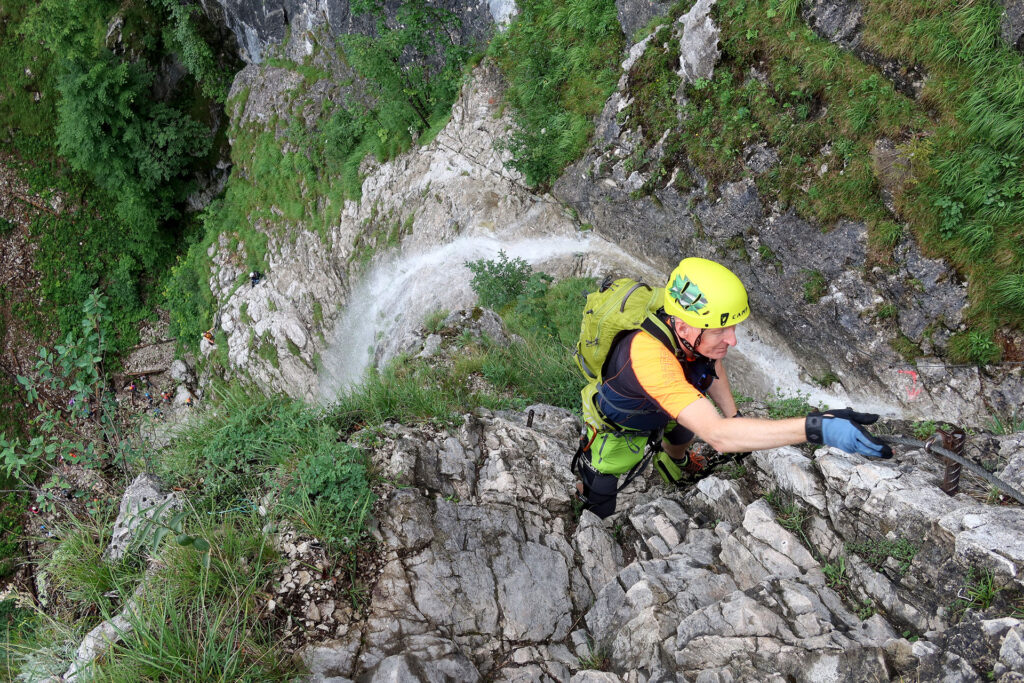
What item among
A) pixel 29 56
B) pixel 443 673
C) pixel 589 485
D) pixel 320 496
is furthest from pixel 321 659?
pixel 29 56

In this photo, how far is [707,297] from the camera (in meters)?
3.98

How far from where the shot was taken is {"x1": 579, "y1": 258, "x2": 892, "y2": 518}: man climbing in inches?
136

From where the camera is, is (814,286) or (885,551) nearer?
(885,551)

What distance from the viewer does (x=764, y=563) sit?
14.7 ft

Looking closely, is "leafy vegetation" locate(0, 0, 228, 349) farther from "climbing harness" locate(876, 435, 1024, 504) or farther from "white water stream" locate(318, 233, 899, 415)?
"climbing harness" locate(876, 435, 1024, 504)

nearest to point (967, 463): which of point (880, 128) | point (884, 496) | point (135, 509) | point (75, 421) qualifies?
point (884, 496)

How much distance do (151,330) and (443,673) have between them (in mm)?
23403

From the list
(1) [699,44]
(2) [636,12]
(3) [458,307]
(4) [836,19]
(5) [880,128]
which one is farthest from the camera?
(3) [458,307]

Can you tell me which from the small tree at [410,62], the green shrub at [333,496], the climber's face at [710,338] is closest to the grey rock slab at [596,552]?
the green shrub at [333,496]

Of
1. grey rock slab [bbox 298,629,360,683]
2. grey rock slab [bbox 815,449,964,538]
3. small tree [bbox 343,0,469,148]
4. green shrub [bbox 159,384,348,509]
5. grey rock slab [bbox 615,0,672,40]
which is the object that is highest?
small tree [bbox 343,0,469,148]

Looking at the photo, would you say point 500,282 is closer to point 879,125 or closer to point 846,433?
point 879,125

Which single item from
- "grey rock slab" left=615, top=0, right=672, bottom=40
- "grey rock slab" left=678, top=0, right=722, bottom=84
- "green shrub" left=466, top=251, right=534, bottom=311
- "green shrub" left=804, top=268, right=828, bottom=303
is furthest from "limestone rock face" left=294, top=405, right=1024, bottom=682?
"grey rock slab" left=615, top=0, right=672, bottom=40

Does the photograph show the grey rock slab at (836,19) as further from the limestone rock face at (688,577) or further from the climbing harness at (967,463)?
the climbing harness at (967,463)

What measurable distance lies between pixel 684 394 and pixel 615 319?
95 centimetres
